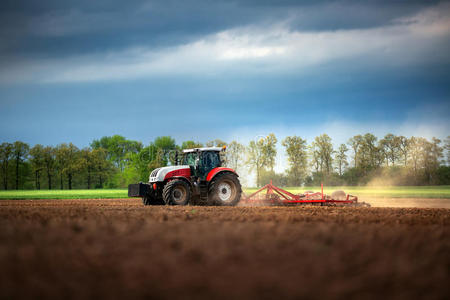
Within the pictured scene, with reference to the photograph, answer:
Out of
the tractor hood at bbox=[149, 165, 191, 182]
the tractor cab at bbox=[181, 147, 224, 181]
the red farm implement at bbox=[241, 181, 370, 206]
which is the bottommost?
the red farm implement at bbox=[241, 181, 370, 206]

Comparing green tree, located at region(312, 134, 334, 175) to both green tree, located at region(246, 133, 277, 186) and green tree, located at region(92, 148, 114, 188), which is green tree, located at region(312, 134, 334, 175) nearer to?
green tree, located at region(246, 133, 277, 186)

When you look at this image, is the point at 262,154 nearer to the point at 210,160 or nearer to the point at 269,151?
the point at 269,151

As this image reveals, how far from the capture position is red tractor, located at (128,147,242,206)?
17.6 meters

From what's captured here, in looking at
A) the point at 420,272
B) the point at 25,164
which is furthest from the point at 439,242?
the point at 25,164

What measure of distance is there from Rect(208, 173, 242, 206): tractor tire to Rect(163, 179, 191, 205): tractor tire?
1.08m

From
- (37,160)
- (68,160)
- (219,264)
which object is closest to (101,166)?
(68,160)

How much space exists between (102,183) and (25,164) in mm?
15112

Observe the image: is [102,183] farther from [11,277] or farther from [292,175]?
[11,277]

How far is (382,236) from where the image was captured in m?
7.03

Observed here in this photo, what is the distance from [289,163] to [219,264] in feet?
170

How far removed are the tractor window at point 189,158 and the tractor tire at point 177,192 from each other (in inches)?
52.1

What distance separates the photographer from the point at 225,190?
60.1 feet

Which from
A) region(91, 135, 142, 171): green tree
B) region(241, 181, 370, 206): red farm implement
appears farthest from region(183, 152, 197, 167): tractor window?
region(91, 135, 142, 171): green tree

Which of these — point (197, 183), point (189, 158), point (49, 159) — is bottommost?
point (197, 183)
